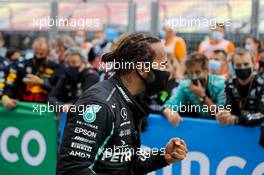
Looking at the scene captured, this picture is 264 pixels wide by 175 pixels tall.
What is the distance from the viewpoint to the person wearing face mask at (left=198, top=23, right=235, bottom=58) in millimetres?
7363

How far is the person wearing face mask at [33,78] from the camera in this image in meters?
6.49

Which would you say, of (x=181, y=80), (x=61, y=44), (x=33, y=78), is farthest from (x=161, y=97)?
(x=61, y=44)

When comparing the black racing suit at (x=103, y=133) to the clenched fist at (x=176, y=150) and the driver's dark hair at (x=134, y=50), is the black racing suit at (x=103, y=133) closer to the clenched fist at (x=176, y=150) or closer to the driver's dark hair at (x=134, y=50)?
the driver's dark hair at (x=134, y=50)

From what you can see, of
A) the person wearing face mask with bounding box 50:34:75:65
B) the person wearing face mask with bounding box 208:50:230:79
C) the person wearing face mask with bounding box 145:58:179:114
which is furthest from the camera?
the person wearing face mask with bounding box 50:34:75:65

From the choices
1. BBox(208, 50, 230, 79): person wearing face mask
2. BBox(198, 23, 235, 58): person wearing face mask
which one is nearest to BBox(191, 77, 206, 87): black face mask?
BBox(208, 50, 230, 79): person wearing face mask

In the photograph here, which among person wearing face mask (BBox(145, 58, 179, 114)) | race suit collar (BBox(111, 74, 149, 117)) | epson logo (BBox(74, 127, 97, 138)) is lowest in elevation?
epson logo (BBox(74, 127, 97, 138))

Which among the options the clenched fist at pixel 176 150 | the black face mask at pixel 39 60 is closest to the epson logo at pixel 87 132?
the clenched fist at pixel 176 150

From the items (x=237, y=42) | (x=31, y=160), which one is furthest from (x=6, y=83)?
(x=237, y=42)

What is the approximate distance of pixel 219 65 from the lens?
6.07 metres

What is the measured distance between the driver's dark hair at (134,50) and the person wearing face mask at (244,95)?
2.01 metres

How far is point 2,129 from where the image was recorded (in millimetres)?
6016

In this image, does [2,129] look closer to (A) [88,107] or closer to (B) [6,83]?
(B) [6,83]

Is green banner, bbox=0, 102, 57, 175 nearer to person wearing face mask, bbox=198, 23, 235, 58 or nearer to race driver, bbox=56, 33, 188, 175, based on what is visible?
person wearing face mask, bbox=198, 23, 235, 58

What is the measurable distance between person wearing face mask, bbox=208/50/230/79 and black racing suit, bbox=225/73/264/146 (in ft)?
3.97
